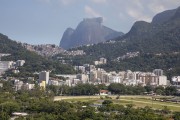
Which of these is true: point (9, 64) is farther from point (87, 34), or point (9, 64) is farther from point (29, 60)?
point (87, 34)

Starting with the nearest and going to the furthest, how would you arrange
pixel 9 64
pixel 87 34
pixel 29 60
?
pixel 9 64 < pixel 29 60 < pixel 87 34

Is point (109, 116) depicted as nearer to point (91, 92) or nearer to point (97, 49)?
point (91, 92)

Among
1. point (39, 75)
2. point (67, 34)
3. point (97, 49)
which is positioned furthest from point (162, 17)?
point (39, 75)

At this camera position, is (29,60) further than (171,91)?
Yes

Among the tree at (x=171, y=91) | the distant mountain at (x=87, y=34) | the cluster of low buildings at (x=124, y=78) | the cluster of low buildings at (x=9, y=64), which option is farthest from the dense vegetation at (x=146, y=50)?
the distant mountain at (x=87, y=34)

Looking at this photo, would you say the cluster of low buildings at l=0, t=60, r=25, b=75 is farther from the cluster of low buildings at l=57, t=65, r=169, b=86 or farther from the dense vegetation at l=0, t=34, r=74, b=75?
the cluster of low buildings at l=57, t=65, r=169, b=86

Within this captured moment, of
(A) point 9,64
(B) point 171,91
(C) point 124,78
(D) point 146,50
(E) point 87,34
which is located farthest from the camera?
(E) point 87,34

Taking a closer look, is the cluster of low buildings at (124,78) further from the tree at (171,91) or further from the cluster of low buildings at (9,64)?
the tree at (171,91)

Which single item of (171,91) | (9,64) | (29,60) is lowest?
(171,91)

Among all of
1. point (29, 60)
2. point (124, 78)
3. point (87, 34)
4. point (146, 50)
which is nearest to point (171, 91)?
point (124, 78)
